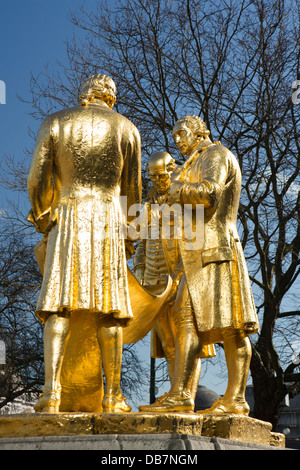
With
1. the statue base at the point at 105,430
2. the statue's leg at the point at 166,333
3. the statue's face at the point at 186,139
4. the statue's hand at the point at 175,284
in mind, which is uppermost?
the statue's face at the point at 186,139

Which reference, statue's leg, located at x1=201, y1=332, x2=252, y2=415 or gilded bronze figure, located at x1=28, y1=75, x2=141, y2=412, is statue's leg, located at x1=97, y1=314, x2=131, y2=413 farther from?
statue's leg, located at x1=201, y1=332, x2=252, y2=415

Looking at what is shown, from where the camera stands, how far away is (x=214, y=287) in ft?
18.8

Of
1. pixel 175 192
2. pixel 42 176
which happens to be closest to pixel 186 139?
pixel 175 192

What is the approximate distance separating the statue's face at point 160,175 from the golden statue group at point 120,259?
44cm

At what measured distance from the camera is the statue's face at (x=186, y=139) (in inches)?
256

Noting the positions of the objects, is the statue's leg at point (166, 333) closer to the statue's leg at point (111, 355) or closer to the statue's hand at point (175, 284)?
the statue's hand at point (175, 284)

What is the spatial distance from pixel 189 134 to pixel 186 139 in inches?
2.1

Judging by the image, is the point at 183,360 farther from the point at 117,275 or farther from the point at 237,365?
the point at 117,275

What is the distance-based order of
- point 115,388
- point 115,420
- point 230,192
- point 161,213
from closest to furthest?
point 115,420 < point 115,388 < point 230,192 < point 161,213

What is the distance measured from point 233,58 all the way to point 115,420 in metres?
11.2

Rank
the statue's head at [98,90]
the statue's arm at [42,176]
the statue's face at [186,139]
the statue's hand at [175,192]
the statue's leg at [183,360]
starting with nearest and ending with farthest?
1. the statue's leg at [183,360]
2. the statue's arm at [42,176]
3. the statue's hand at [175,192]
4. the statue's head at [98,90]
5. the statue's face at [186,139]

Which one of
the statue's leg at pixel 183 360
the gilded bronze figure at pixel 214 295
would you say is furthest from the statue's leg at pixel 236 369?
the statue's leg at pixel 183 360
